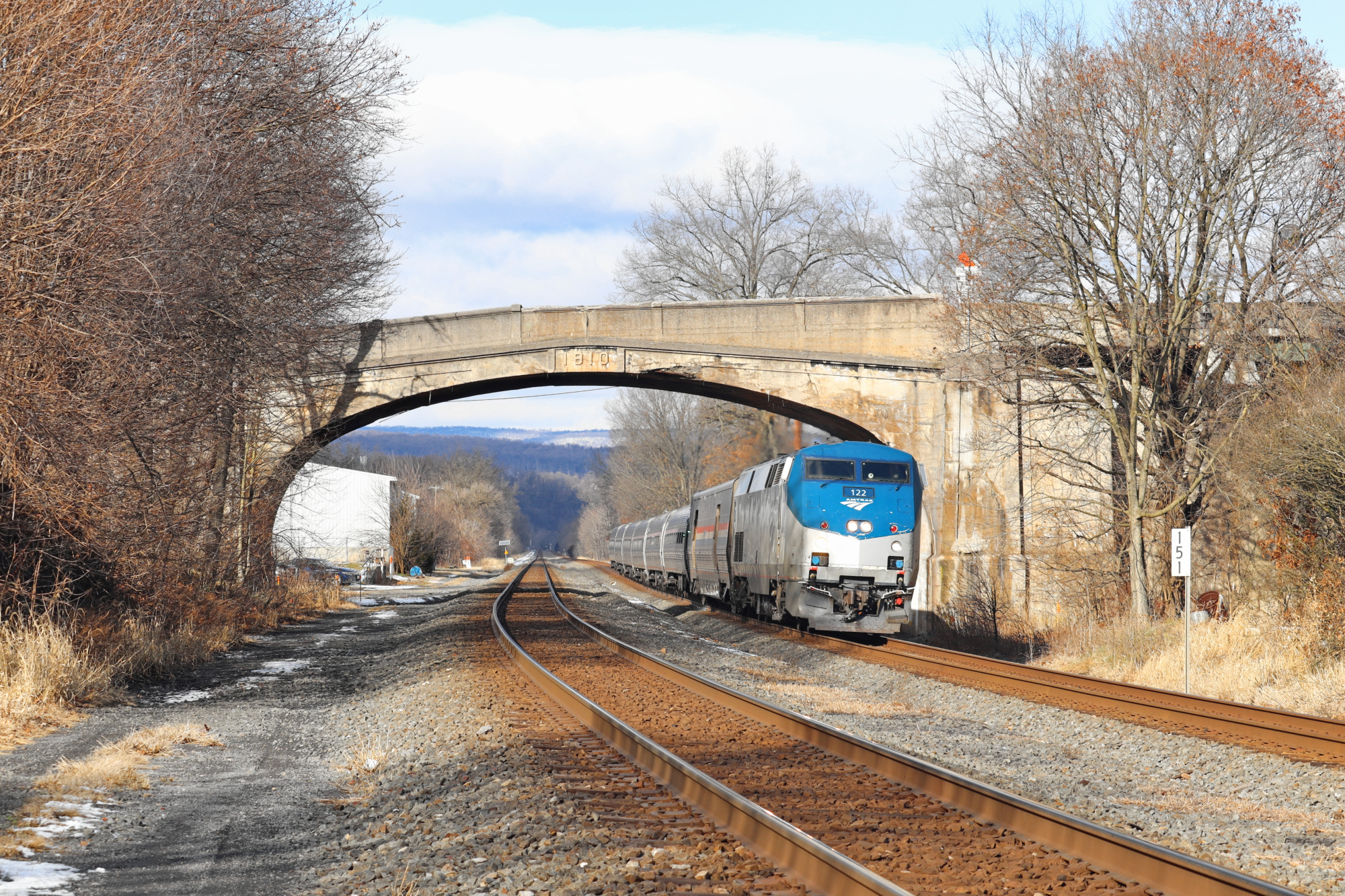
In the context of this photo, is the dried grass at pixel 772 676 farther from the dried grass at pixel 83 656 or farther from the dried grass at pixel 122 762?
the dried grass at pixel 83 656

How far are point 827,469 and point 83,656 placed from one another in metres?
13.0

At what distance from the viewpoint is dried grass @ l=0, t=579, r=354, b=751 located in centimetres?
1079

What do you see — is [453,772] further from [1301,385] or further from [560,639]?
[1301,385]

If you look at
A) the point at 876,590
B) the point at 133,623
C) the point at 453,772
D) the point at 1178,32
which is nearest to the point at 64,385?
the point at 133,623

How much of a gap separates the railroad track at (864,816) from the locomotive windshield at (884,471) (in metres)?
9.78

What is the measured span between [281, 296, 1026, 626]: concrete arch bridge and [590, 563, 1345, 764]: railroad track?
756 cm

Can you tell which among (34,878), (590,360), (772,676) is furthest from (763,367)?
(34,878)

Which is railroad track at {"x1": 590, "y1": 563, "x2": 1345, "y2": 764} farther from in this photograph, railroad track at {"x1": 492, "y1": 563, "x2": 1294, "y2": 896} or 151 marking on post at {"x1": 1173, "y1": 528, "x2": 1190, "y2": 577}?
railroad track at {"x1": 492, "y1": 563, "x2": 1294, "y2": 896}

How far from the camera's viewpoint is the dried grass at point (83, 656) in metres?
10.8

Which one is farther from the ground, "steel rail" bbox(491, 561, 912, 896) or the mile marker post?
the mile marker post

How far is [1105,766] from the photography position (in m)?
9.73

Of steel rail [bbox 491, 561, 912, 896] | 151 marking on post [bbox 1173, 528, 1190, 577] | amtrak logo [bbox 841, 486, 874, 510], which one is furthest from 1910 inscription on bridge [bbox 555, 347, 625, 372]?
steel rail [bbox 491, 561, 912, 896]

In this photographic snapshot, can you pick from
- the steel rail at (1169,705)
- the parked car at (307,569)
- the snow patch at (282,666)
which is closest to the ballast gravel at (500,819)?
the snow patch at (282,666)

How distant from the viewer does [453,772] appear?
8.57 meters
